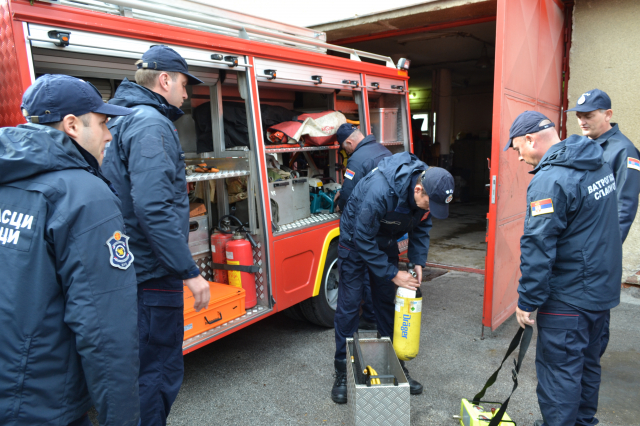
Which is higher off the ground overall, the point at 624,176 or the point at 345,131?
the point at 345,131

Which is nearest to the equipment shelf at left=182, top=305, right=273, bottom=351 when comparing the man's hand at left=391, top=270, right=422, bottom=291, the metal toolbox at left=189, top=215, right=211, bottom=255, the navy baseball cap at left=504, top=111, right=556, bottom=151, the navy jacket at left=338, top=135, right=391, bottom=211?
the metal toolbox at left=189, top=215, right=211, bottom=255

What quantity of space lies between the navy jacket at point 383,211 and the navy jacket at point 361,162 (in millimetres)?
1136

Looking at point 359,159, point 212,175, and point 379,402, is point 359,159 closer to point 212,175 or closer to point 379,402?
point 212,175

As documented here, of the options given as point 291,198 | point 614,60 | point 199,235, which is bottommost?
point 199,235

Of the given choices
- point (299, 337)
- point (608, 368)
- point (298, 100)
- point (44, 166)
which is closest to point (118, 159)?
point (44, 166)

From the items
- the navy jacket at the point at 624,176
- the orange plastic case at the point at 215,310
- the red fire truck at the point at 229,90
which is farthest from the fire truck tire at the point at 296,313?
the navy jacket at the point at 624,176

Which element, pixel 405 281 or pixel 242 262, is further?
pixel 242 262

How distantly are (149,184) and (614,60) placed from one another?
569 cm

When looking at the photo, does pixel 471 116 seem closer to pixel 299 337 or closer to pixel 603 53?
pixel 603 53

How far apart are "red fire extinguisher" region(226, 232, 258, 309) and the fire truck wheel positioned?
711 millimetres

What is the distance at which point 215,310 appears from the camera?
11.0ft

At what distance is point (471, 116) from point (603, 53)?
11.7 m

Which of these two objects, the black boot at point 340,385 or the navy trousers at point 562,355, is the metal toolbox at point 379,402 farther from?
the navy trousers at point 562,355

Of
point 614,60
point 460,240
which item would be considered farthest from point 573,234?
point 460,240
